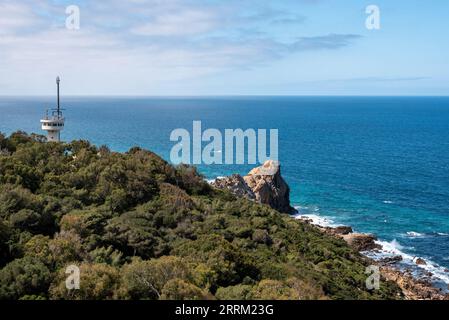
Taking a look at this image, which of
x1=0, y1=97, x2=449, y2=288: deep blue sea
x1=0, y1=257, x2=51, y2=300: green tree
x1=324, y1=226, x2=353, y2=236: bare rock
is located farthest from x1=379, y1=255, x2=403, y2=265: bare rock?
x1=0, y1=257, x2=51, y2=300: green tree

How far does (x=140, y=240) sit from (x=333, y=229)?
94.9 ft

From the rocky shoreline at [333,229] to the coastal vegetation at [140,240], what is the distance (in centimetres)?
523

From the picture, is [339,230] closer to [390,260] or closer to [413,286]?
[390,260]

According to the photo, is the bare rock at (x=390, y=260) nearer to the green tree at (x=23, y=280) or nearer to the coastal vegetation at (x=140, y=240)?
the coastal vegetation at (x=140, y=240)

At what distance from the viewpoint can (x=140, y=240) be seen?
1861cm

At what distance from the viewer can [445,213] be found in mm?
48875

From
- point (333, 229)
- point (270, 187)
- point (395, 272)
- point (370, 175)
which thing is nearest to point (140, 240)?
point (395, 272)

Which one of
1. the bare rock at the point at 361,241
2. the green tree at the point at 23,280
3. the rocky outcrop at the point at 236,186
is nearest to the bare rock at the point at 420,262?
the bare rock at the point at 361,241

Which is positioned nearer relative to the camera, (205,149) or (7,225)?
(7,225)

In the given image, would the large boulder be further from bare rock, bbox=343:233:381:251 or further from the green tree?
the green tree

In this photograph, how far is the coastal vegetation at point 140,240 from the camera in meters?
13.2

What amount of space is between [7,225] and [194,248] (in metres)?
7.12
